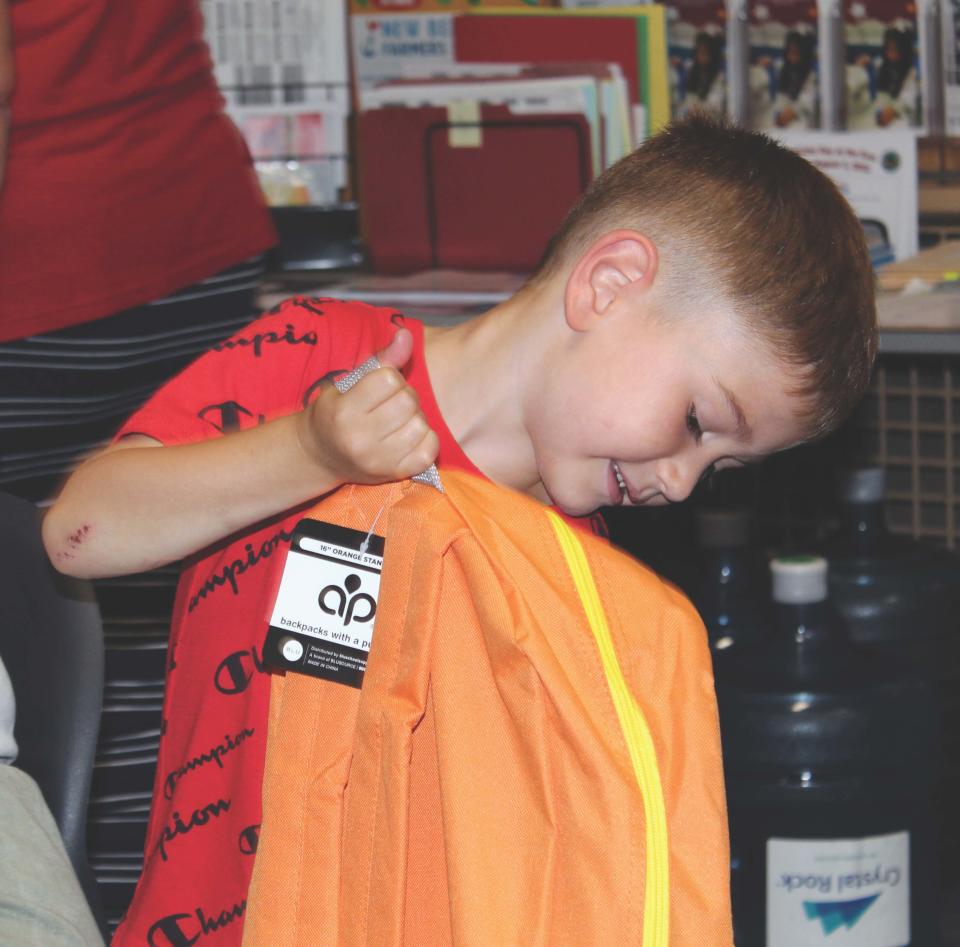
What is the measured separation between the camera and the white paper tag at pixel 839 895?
1.71 metres

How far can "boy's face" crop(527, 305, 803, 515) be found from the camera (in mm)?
956

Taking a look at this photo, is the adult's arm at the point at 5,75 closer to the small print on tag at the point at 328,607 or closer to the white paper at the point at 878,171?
the small print on tag at the point at 328,607

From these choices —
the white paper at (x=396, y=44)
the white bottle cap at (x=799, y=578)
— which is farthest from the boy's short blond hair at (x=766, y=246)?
the white paper at (x=396, y=44)

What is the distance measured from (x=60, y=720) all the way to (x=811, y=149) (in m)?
1.58

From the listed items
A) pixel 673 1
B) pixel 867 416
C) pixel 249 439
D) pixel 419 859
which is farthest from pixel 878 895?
pixel 673 1

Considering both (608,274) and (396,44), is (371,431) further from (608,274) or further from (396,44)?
(396,44)

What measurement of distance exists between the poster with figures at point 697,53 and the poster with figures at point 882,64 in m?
0.19

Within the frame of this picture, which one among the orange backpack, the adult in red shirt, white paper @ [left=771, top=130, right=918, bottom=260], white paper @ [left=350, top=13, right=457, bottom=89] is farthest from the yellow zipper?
white paper @ [left=350, top=13, right=457, bottom=89]

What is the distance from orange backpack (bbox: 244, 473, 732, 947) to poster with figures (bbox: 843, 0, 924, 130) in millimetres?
1499

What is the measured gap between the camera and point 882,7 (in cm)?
216

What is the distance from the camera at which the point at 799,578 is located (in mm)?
1708

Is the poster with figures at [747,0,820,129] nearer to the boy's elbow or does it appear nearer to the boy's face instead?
the boy's face

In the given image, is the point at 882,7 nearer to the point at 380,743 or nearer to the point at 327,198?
the point at 327,198

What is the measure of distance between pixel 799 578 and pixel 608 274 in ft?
2.66
